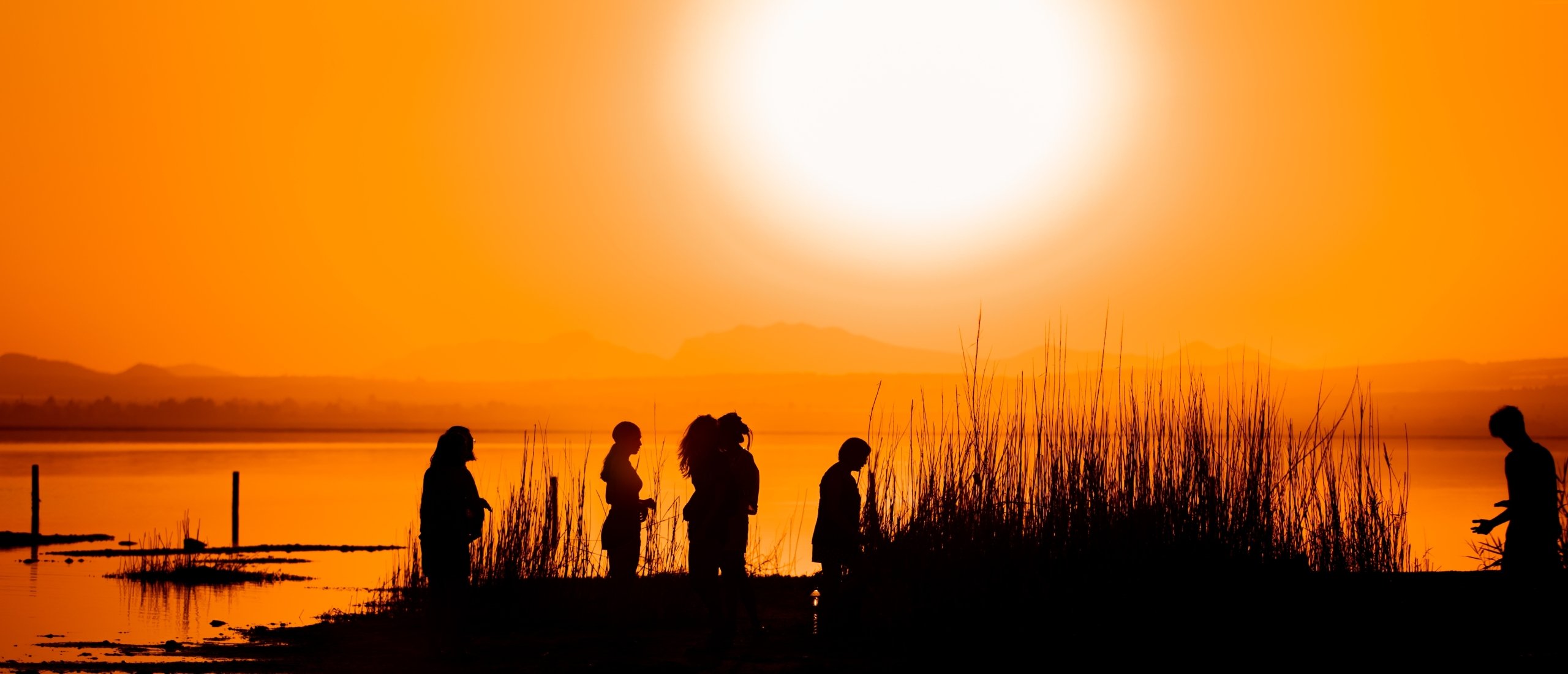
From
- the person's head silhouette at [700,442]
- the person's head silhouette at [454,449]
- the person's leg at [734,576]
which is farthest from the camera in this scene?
the person's leg at [734,576]

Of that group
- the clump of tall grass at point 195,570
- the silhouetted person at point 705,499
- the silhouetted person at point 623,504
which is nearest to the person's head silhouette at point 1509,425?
the silhouetted person at point 705,499

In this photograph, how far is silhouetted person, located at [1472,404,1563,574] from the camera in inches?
356

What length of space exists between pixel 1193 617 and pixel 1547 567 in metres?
2.25

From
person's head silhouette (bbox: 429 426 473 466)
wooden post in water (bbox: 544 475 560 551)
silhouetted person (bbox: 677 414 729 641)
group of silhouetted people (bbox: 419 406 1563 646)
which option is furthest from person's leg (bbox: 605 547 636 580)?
person's head silhouette (bbox: 429 426 473 466)

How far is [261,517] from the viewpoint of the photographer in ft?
132

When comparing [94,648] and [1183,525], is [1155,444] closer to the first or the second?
[1183,525]

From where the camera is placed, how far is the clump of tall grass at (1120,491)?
1034 centimetres

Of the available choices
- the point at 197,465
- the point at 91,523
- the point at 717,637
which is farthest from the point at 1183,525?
the point at 197,465

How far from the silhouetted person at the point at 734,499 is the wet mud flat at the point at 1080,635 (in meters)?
0.52

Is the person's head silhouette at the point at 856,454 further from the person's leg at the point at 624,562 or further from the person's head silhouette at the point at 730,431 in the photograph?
the person's leg at the point at 624,562

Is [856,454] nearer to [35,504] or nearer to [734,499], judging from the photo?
[734,499]

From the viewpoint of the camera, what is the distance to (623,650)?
10414mm

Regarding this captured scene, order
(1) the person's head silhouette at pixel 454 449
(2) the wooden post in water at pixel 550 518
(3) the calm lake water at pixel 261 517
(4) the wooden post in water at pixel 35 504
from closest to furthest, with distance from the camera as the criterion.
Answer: (1) the person's head silhouette at pixel 454 449 < (2) the wooden post in water at pixel 550 518 < (3) the calm lake water at pixel 261 517 < (4) the wooden post in water at pixel 35 504

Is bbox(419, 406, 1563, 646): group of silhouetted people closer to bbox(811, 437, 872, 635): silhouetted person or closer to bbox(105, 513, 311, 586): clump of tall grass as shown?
bbox(811, 437, 872, 635): silhouetted person
